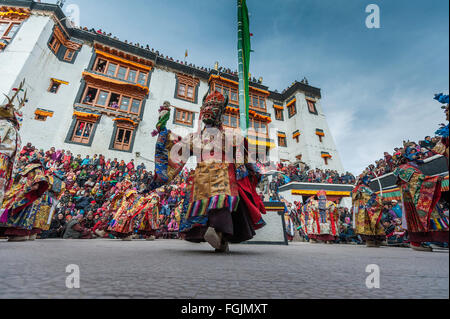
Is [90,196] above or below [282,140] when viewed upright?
below

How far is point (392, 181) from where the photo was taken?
455 inches

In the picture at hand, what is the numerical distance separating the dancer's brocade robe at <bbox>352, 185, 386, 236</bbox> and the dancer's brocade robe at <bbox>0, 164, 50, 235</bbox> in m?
8.40

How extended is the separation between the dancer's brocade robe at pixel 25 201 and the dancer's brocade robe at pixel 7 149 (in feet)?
2.78

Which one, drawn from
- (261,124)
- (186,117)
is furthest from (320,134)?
(186,117)

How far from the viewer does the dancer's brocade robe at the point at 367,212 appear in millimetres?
6078

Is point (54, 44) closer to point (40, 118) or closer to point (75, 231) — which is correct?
point (40, 118)

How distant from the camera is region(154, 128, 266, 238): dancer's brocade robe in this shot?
8.92 feet

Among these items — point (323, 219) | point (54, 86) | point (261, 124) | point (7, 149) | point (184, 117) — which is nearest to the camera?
point (7, 149)

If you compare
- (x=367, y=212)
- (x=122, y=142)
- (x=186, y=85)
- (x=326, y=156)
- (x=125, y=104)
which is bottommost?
(x=367, y=212)

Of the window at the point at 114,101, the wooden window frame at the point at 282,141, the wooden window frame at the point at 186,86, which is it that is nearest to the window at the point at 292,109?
the wooden window frame at the point at 282,141

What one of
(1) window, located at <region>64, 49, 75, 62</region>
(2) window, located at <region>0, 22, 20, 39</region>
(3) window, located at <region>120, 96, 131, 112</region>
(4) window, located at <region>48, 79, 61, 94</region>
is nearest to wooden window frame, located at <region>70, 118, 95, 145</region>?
(3) window, located at <region>120, 96, 131, 112</region>

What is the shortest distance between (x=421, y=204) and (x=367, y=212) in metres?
2.35

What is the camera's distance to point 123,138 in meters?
15.8

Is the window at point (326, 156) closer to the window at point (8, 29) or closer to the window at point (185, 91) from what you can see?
the window at point (185, 91)
